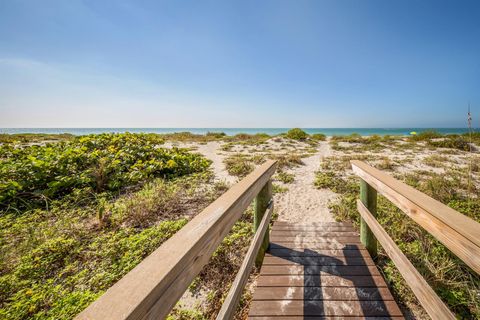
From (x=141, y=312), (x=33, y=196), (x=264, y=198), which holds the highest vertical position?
(x=141, y=312)

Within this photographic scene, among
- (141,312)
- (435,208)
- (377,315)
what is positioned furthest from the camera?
(377,315)

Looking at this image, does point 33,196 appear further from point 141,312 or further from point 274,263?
point 141,312

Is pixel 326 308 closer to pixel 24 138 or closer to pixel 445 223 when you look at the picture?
pixel 445 223

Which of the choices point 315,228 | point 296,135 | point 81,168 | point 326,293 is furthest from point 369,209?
point 296,135

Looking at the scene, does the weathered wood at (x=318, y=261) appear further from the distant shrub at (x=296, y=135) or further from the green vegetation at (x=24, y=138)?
the distant shrub at (x=296, y=135)

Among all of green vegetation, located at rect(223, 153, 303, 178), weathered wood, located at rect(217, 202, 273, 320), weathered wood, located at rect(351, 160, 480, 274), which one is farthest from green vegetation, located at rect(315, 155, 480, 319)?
green vegetation, located at rect(223, 153, 303, 178)

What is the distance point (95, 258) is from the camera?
9.93 ft

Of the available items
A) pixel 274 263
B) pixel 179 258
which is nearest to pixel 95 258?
pixel 274 263

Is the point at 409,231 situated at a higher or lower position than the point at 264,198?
lower

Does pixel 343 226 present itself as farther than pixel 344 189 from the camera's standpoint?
No

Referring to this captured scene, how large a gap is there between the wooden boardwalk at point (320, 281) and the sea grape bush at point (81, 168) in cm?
480

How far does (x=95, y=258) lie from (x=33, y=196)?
11.5 feet

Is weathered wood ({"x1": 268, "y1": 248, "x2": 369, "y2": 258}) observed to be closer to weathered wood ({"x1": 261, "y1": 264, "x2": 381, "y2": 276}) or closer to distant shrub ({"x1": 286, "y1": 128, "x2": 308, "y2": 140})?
weathered wood ({"x1": 261, "y1": 264, "x2": 381, "y2": 276})

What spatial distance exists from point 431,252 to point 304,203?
104 inches
